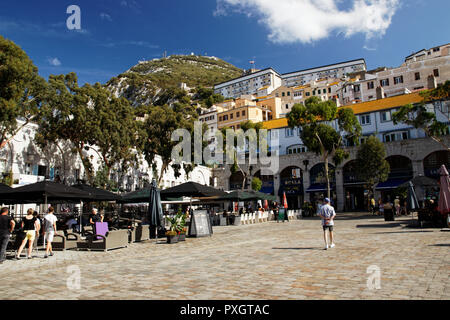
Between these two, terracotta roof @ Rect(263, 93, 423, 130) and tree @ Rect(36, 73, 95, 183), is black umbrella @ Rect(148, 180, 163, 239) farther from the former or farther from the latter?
terracotta roof @ Rect(263, 93, 423, 130)

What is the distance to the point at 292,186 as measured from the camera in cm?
4491

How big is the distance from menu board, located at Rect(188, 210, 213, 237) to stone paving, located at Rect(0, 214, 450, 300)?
4770mm

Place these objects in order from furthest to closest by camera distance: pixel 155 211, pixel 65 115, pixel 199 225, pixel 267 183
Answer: pixel 267 183, pixel 65 115, pixel 199 225, pixel 155 211

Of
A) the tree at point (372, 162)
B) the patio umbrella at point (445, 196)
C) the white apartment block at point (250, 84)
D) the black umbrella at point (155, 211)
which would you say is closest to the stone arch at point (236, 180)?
the tree at point (372, 162)

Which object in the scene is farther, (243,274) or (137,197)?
(137,197)

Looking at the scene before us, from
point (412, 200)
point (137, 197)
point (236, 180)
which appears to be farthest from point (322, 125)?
point (137, 197)

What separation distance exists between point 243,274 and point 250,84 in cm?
11709

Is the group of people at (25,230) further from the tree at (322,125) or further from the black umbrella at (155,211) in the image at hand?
the tree at (322,125)

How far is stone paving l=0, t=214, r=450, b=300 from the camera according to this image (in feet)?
17.2

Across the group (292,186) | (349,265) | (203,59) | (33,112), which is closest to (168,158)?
(33,112)

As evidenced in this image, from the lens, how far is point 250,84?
120 metres

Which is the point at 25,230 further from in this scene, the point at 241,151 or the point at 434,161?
the point at 241,151

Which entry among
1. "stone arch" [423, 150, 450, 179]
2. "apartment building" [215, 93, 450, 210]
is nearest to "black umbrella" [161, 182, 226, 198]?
"apartment building" [215, 93, 450, 210]
